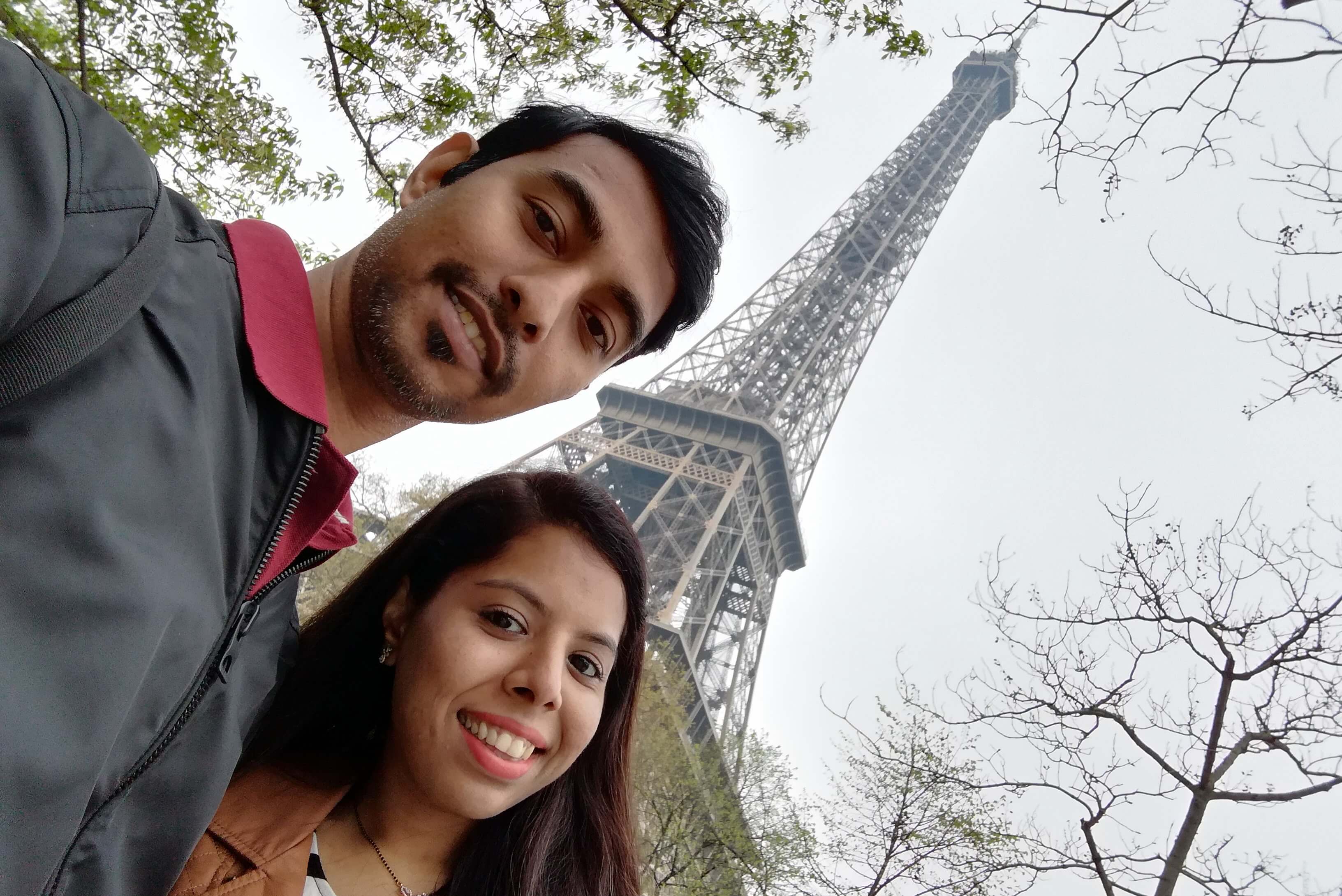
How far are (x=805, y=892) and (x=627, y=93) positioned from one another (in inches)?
504

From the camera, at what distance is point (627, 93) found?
18.2ft

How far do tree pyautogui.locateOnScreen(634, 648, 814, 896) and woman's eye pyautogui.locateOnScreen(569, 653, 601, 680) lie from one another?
869 centimetres

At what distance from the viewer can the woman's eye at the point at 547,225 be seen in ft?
6.84

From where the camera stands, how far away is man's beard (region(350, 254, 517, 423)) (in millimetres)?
1848

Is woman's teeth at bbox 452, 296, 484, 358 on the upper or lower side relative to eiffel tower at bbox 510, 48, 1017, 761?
lower

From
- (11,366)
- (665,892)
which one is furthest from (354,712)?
(665,892)

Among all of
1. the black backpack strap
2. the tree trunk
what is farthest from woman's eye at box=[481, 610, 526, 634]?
the tree trunk

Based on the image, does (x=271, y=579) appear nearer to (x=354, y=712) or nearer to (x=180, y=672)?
(x=180, y=672)

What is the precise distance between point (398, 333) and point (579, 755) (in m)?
1.55

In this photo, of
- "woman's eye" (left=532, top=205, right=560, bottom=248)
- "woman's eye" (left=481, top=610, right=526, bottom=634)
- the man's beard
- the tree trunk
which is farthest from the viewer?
the tree trunk

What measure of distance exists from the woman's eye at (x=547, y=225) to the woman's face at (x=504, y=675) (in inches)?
37.8

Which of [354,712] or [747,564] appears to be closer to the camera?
[354,712]

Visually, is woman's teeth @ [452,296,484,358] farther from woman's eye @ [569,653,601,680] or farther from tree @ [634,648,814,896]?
tree @ [634,648,814,896]


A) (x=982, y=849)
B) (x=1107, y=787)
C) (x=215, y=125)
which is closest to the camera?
(x=215, y=125)
